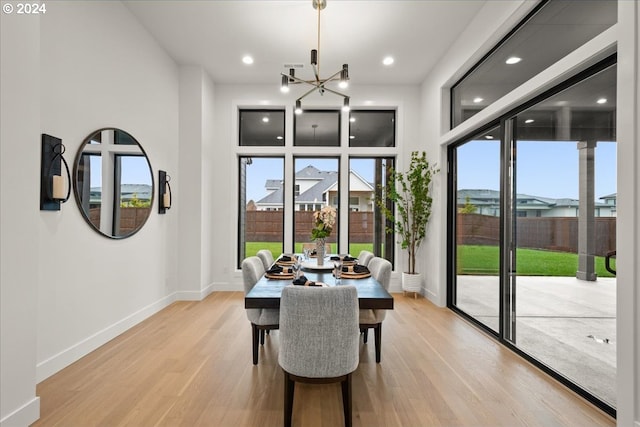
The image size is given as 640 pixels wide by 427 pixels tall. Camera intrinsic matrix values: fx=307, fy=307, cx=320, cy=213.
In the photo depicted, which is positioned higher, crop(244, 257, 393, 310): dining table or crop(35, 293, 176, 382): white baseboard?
crop(244, 257, 393, 310): dining table

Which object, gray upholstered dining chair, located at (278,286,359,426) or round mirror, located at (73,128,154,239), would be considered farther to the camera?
round mirror, located at (73,128,154,239)

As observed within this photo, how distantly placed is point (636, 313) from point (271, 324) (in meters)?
2.34

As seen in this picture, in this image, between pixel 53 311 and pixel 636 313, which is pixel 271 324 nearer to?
pixel 53 311

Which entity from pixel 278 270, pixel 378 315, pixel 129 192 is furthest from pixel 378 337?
pixel 129 192

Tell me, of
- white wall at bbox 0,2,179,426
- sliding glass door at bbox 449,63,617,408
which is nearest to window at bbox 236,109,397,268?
white wall at bbox 0,2,179,426

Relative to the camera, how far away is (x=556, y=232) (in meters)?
2.50

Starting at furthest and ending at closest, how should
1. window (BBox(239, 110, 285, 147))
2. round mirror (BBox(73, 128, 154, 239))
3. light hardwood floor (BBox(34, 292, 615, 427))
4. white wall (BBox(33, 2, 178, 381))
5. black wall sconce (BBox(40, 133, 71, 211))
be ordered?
window (BBox(239, 110, 285, 147)) → round mirror (BBox(73, 128, 154, 239)) → white wall (BBox(33, 2, 178, 381)) → black wall sconce (BBox(40, 133, 71, 211)) → light hardwood floor (BBox(34, 292, 615, 427))

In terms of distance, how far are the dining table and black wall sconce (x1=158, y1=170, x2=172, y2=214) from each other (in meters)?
2.39

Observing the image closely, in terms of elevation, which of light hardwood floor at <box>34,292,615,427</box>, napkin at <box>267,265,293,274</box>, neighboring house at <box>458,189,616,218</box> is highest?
neighboring house at <box>458,189,616,218</box>

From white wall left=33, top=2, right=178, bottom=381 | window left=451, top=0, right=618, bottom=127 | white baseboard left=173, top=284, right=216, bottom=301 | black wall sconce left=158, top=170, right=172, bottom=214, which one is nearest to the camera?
window left=451, top=0, right=618, bottom=127

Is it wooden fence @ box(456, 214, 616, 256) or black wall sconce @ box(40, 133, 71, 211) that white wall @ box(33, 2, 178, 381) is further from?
wooden fence @ box(456, 214, 616, 256)

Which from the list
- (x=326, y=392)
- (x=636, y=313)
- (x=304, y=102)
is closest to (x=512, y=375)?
(x=636, y=313)

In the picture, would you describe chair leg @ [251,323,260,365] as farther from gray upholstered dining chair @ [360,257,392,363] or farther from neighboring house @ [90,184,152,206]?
neighboring house @ [90,184,152,206]

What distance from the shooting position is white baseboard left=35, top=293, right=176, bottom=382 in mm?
2398
